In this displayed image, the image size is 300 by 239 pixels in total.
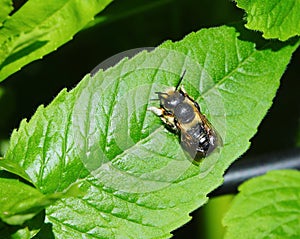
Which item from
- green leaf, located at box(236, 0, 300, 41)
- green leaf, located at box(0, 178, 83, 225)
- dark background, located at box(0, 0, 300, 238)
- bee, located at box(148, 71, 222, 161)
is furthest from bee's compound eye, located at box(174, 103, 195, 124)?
dark background, located at box(0, 0, 300, 238)

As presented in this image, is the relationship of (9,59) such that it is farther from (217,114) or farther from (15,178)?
(217,114)

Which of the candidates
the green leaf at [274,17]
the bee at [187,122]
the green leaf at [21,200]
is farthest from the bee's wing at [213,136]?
the green leaf at [21,200]

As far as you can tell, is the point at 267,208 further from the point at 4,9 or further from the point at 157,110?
the point at 4,9

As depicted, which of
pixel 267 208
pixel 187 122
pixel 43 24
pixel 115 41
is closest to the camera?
pixel 43 24

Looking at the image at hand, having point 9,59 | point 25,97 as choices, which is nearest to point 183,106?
point 9,59

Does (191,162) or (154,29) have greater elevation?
(154,29)

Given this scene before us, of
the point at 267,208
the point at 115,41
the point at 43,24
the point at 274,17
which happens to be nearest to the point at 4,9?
the point at 43,24

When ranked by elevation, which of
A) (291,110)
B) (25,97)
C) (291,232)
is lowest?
(291,232)
